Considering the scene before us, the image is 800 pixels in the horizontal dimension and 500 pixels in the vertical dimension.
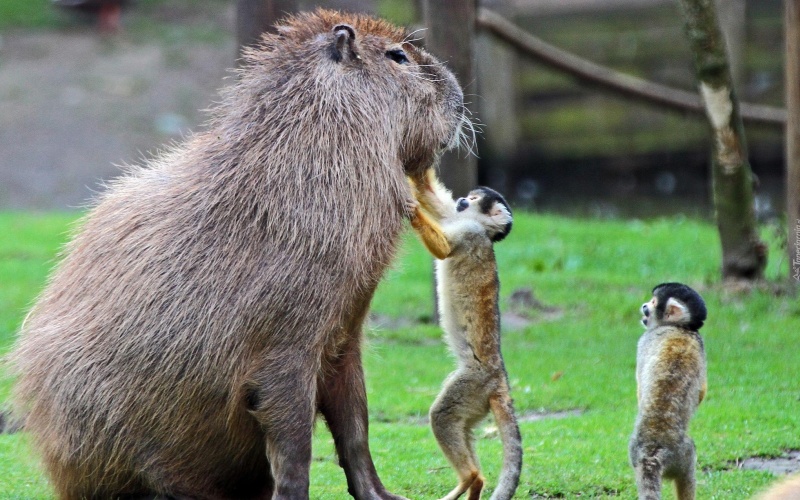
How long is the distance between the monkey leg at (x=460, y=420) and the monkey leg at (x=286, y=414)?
0.73 m

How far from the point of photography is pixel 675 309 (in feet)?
15.4

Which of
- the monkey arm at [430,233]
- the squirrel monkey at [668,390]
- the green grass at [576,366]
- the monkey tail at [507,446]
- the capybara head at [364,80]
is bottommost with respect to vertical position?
the green grass at [576,366]

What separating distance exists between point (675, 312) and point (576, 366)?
256 cm

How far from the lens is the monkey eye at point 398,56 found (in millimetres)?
4758

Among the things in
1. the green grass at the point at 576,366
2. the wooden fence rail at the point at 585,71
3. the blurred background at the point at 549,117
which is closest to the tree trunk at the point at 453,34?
the green grass at the point at 576,366

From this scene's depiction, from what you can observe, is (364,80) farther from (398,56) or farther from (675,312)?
(675,312)

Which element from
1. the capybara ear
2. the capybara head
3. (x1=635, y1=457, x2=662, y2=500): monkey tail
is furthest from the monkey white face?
the capybara ear

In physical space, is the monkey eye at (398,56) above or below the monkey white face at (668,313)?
above

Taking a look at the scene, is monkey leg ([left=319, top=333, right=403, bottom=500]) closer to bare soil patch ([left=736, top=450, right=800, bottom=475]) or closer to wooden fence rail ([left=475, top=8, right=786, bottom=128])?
bare soil patch ([left=736, top=450, right=800, bottom=475])

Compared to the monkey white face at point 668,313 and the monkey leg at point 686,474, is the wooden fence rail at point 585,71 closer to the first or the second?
the monkey white face at point 668,313

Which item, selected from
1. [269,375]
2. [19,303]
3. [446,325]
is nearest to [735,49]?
[19,303]

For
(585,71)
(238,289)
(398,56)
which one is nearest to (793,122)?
(585,71)

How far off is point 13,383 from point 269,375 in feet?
4.25

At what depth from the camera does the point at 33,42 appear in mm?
19094
